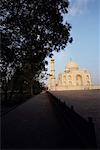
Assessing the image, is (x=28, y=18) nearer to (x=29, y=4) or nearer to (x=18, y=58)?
(x=29, y=4)

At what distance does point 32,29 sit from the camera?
1738 centimetres

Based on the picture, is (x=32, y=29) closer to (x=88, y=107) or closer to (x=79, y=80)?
(x=88, y=107)

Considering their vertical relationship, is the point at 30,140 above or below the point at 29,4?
below

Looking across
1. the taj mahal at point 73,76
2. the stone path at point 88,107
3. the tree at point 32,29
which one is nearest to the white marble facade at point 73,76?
the taj mahal at point 73,76

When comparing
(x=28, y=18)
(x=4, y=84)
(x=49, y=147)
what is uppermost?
(x=28, y=18)

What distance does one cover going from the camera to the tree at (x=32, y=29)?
17.3m

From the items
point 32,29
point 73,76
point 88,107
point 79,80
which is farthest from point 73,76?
point 32,29

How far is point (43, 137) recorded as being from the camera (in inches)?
376

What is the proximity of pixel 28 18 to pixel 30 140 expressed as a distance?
9.58m

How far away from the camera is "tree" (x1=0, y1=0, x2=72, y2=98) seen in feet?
56.6

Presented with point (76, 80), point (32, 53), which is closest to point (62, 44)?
point (32, 53)

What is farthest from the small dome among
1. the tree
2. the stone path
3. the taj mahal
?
the tree

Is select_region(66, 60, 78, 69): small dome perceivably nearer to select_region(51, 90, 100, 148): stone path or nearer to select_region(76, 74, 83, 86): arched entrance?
select_region(76, 74, 83, 86): arched entrance

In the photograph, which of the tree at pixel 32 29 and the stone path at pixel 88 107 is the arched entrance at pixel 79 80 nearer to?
the stone path at pixel 88 107
